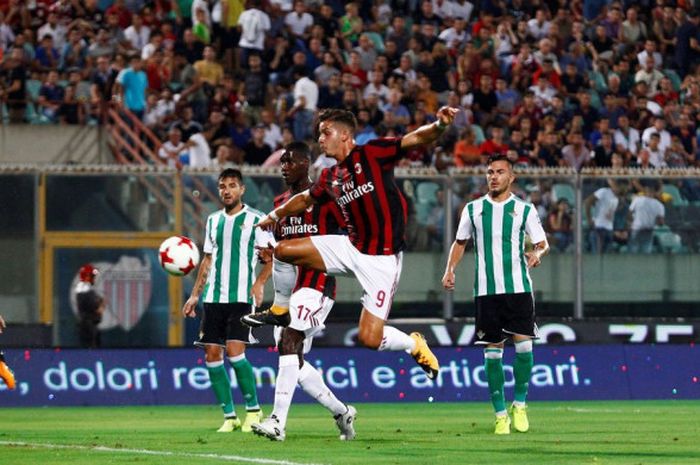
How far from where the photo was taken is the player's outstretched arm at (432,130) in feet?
35.4

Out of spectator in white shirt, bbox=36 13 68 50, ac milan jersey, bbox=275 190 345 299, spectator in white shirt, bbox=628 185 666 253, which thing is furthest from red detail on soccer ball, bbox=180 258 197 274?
spectator in white shirt, bbox=36 13 68 50

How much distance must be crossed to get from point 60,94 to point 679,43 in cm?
1070

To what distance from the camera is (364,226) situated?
1180cm

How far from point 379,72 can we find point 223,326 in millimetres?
11113

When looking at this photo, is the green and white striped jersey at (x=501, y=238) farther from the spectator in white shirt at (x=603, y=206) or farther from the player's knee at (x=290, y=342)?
the spectator in white shirt at (x=603, y=206)

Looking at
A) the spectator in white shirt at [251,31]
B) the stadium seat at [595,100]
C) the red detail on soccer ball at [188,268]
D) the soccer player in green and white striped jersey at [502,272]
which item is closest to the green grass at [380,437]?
the soccer player in green and white striped jersey at [502,272]

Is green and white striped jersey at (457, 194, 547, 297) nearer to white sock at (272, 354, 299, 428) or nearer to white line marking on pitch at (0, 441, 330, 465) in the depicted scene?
white sock at (272, 354, 299, 428)

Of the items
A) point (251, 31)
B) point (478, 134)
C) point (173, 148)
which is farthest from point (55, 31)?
point (478, 134)

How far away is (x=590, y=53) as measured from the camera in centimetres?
2791

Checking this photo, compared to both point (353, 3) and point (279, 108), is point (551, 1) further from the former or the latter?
point (279, 108)

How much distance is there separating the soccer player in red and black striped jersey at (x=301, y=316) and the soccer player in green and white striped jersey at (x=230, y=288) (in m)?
1.20

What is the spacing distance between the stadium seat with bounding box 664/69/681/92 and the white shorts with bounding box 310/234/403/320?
16.6 meters

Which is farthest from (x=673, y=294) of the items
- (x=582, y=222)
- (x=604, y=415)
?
(x=604, y=415)

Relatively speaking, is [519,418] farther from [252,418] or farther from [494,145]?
[494,145]
